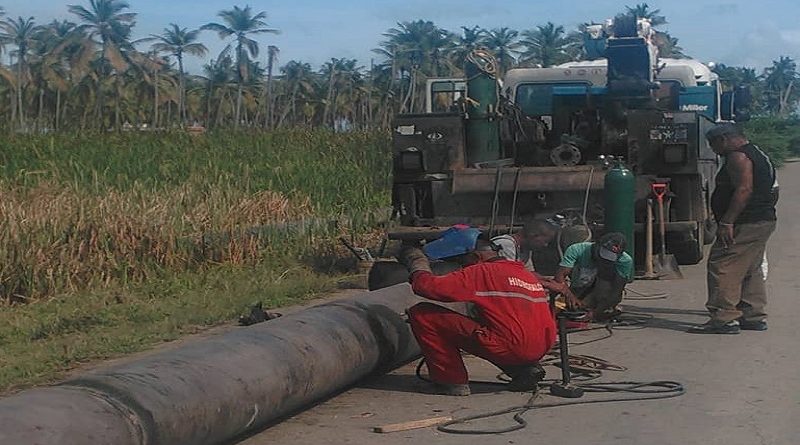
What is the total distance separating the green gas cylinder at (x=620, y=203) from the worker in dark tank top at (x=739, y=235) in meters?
1.70

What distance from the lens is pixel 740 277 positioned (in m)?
9.23

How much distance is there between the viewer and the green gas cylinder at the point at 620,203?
11.1 m

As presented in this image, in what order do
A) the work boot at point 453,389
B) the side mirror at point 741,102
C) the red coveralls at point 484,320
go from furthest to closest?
the side mirror at point 741,102
the work boot at point 453,389
the red coveralls at point 484,320

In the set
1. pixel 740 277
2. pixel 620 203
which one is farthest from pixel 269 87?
pixel 740 277

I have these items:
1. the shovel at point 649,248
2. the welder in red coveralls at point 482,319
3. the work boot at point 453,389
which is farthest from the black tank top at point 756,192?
the work boot at point 453,389

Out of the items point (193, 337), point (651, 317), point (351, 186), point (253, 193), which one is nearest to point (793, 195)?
point (351, 186)

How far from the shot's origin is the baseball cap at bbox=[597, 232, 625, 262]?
367 inches

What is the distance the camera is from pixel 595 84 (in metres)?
15.1

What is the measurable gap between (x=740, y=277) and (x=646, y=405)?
2.84 meters

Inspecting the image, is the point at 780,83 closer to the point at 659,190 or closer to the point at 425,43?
the point at 425,43

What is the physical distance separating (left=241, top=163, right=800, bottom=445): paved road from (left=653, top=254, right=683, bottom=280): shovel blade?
2715 millimetres

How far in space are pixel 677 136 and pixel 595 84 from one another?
3.31 metres

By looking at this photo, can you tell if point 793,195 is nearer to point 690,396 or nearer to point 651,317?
point 651,317

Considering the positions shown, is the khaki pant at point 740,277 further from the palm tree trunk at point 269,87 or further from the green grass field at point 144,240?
the palm tree trunk at point 269,87
